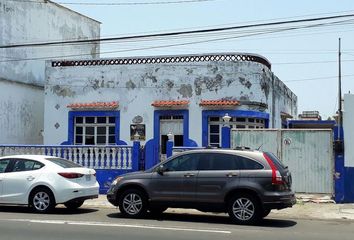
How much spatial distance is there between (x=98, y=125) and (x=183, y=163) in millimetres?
11863

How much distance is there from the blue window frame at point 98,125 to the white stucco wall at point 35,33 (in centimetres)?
479

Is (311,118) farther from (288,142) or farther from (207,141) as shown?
(288,142)

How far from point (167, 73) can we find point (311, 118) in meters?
10.8

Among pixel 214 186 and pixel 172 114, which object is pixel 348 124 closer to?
pixel 214 186

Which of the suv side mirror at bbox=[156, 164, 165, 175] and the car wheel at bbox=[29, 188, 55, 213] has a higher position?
the suv side mirror at bbox=[156, 164, 165, 175]

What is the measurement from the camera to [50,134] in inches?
975

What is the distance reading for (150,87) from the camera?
23594 mm

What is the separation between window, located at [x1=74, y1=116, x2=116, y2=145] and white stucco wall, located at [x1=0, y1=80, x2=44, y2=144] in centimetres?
411

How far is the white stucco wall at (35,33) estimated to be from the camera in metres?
26.7

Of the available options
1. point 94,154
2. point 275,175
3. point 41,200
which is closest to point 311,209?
point 275,175

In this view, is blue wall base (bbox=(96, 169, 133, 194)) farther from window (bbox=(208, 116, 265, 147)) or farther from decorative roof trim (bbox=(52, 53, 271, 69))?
decorative roof trim (bbox=(52, 53, 271, 69))

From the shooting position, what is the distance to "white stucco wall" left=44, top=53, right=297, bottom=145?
22.6m

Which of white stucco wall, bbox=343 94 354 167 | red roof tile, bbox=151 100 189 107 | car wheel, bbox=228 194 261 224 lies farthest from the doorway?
car wheel, bbox=228 194 261 224

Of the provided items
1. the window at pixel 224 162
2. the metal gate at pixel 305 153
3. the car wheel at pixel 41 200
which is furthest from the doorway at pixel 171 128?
the window at pixel 224 162
